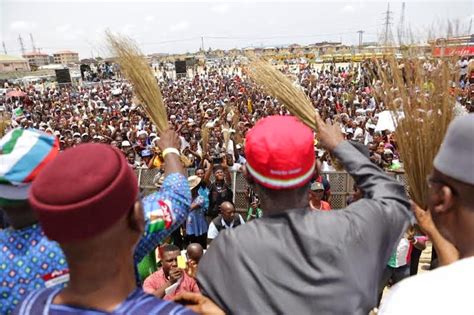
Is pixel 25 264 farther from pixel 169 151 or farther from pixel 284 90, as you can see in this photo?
pixel 284 90

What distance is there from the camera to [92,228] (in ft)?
3.05

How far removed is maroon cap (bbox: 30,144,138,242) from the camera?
0.91 m

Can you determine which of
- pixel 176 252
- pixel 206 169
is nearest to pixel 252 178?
pixel 176 252

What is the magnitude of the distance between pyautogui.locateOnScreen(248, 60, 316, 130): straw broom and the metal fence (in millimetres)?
3378

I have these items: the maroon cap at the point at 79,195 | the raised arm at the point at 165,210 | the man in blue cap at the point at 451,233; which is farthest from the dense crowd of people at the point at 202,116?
the maroon cap at the point at 79,195

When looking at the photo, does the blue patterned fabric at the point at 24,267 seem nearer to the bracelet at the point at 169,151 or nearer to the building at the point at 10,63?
the bracelet at the point at 169,151

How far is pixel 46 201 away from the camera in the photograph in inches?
36.2

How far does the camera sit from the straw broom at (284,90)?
2.11 meters

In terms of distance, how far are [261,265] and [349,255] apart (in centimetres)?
29

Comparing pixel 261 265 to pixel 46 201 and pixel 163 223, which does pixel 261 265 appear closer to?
pixel 163 223

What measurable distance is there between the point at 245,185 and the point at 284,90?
4.01 meters

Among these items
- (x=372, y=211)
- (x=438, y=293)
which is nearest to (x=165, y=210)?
(x=372, y=211)

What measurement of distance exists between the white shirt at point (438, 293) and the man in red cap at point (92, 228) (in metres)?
0.60

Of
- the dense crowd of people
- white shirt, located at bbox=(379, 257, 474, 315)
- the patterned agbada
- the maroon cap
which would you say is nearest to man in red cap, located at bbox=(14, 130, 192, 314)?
the maroon cap
